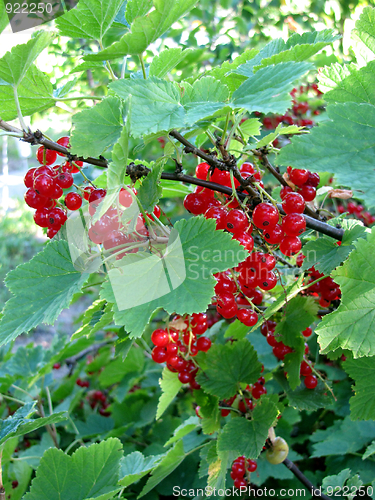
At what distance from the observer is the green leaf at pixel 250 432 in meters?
0.84

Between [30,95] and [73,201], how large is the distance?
23cm

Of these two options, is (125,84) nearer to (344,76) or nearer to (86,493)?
(344,76)

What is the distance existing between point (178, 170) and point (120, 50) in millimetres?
222

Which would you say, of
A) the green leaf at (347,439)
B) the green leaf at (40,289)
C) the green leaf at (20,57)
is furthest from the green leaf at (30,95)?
the green leaf at (347,439)

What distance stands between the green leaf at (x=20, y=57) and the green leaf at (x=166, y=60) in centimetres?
18

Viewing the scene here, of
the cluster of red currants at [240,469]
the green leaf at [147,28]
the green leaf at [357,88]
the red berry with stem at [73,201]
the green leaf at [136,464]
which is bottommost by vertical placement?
the cluster of red currants at [240,469]

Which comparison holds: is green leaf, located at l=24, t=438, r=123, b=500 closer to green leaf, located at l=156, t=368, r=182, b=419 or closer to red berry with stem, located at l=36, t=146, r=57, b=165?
green leaf, located at l=156, t=368, r=182, b=419

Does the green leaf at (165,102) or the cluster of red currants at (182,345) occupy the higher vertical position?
the green leaf at (165,102)

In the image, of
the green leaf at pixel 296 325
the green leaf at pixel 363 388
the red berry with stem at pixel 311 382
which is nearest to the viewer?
the green leaf at pixel 363 388

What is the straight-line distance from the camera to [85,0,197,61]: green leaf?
0.59 m

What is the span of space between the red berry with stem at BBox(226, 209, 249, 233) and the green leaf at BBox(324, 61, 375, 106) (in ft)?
0.86

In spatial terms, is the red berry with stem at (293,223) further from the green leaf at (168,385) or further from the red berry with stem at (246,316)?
the green leaf at (168,385)

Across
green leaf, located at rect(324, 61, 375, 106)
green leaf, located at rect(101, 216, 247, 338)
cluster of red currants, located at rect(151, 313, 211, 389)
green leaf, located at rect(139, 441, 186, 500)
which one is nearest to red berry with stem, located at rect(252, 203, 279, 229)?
green leaf, located at rect(101, 216, 247, 338)

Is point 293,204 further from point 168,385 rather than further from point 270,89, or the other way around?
point 168,385
